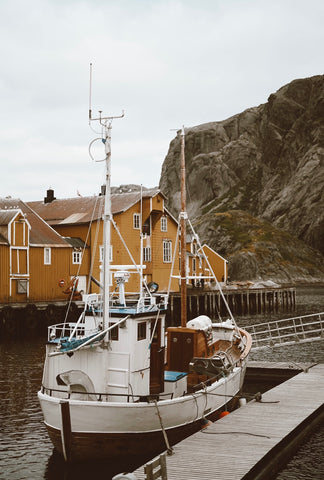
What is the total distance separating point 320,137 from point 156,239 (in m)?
143

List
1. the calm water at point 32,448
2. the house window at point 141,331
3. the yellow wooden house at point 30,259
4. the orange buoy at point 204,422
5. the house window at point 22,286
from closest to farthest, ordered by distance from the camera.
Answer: the calm water at point 32,448, the house window at point 141,331, the orange buoy at point 204,422, the yellow wooden house at point 30,259, the house window at point 22,286

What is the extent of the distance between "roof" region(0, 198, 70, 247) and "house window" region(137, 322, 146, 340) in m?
35.8

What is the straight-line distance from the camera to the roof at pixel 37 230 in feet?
170

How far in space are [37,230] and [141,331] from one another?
39.2 metres

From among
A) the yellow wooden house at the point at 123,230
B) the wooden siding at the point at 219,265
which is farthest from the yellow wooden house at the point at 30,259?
the wooden siding at the point at 219,265

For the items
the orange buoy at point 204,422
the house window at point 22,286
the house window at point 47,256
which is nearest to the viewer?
the orange buoy at point 204,422

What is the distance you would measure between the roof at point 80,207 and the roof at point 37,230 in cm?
334

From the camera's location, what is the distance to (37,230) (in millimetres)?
53656

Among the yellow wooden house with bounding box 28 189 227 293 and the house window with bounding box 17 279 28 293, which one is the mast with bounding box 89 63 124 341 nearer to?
the house window with bounding box 17 279 28 293

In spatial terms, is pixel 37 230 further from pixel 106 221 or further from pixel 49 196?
pixel 106 221

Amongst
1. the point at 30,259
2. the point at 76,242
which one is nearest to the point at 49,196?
the point at 76,242

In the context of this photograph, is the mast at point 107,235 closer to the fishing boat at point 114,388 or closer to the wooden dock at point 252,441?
the fishing boat at point 114,388

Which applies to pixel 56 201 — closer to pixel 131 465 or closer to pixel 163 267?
pixel 163 267

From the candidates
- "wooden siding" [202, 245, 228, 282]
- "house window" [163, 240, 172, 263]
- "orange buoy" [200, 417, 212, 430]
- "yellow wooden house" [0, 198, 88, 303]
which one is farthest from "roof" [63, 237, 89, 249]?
"wooden siding" [202, 245, 228, 282]
